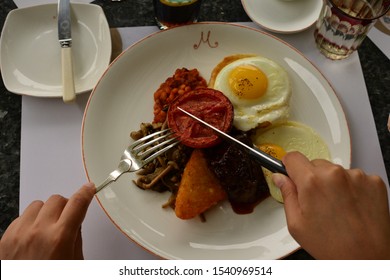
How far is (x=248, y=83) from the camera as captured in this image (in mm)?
1933

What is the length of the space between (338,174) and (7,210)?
1.50 meters

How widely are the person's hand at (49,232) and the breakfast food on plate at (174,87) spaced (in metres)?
0.69

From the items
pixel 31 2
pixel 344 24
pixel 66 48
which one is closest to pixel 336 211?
pixel 344 24

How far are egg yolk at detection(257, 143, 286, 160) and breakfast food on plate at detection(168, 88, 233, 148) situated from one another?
195mm

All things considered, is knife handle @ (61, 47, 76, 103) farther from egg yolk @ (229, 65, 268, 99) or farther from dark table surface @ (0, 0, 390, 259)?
egg yolk @ (229, 65, 268, 99)

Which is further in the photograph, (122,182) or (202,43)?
(202,43)

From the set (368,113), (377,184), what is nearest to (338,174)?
(377,184)

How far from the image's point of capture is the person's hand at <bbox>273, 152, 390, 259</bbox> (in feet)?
4.11

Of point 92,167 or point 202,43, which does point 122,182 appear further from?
point 202,43

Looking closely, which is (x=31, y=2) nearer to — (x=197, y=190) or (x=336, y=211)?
(x=197, y=190)

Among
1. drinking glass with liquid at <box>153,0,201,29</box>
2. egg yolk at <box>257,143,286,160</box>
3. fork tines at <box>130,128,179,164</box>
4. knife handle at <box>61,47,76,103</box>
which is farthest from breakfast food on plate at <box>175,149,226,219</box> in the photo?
drinking glass with liquid at <box>153,0,201,29</box>

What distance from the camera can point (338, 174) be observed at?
1289mm

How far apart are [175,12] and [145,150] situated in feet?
2.43
